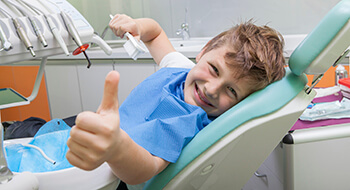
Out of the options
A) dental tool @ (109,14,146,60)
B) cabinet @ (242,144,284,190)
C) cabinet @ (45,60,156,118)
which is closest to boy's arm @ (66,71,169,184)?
dental tool @ (109,14,146,60)

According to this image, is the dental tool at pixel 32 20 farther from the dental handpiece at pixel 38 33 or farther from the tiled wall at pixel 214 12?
the tiled wall at pixel 214 12

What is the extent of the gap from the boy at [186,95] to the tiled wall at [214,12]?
1.23 metres

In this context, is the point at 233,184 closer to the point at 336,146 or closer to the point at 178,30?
the point at 336,146

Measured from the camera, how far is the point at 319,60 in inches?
30.7

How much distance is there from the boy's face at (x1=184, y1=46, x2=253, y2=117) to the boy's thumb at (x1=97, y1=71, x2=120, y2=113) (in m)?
0.43

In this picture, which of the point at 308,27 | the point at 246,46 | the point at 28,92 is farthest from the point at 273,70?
the point at 28,92

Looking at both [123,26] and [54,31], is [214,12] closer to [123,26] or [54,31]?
[123,26]

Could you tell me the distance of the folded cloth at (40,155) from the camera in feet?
2.53

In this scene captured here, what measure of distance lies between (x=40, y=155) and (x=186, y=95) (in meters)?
0.45

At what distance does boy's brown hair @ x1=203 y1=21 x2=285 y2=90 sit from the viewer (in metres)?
0.94

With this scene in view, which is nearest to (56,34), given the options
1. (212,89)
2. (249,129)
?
(212,89)

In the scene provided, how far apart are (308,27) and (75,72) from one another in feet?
6.46

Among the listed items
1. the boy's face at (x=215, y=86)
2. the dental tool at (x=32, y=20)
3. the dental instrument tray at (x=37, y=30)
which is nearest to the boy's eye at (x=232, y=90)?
the boy's face at (x=215, y=86)

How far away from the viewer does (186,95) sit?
3.47 ft
